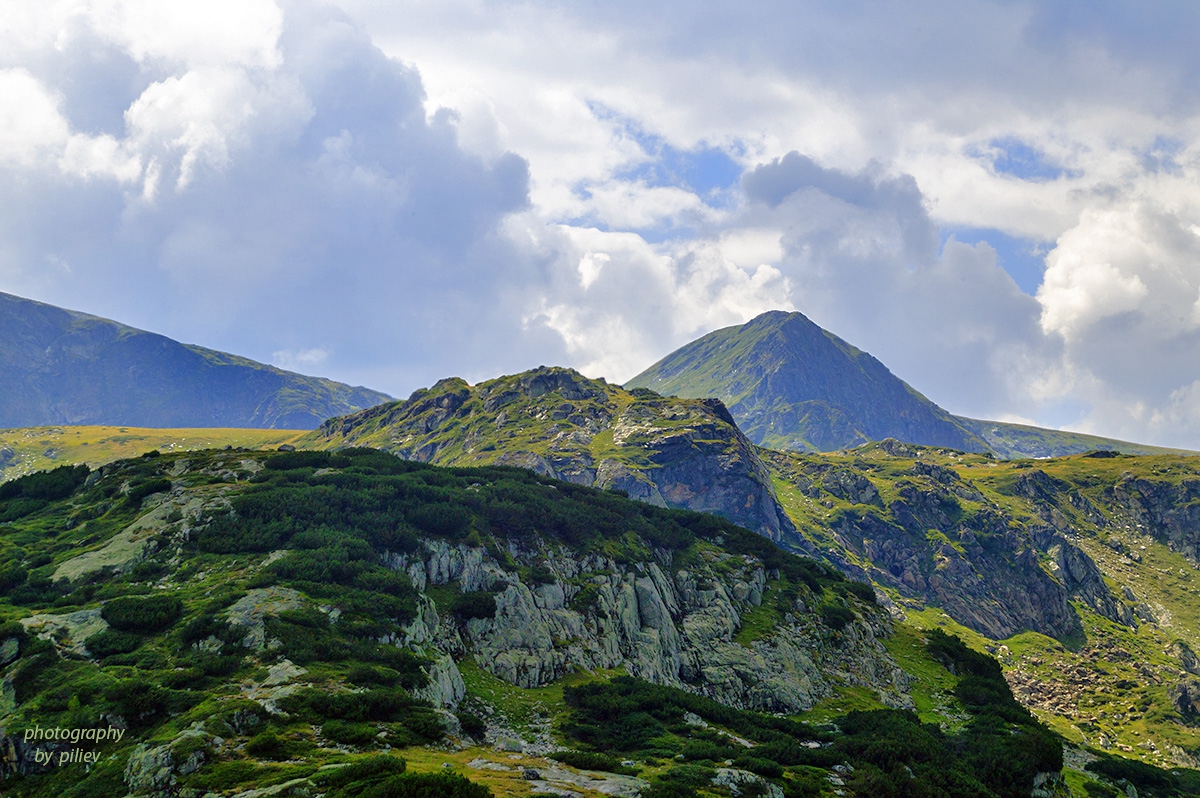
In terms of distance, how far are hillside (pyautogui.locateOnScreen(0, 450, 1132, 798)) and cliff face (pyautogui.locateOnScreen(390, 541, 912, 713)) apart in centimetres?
38

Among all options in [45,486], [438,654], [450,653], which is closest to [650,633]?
[450,653]

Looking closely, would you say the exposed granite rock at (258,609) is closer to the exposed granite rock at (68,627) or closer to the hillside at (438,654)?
the hillside at (438,654)

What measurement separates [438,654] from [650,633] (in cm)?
3607

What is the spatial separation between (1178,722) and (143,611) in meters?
206

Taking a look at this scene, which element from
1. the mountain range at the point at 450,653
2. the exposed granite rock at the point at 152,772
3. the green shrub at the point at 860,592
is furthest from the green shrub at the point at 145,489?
the green shrub at the point at 860,592

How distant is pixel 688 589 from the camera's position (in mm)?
105625

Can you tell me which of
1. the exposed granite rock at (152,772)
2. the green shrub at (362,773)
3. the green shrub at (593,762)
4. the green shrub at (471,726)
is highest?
the green shrub at (362,773)

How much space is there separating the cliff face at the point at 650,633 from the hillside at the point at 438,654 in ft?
1.24

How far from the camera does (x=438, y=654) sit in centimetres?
6525

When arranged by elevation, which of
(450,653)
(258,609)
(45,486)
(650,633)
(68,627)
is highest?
(45,486)

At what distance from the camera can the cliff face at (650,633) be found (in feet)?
247

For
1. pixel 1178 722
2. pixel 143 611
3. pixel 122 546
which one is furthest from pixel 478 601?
pixel 1178 722

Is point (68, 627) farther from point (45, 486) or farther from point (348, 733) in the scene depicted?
point (45, 486)

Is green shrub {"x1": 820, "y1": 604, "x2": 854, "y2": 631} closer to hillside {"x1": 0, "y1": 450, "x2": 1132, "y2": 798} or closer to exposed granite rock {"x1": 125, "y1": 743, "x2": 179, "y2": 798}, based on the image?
hillside {"x1": 0, "y1": 450, "x2": 1132, "y2": 798}
